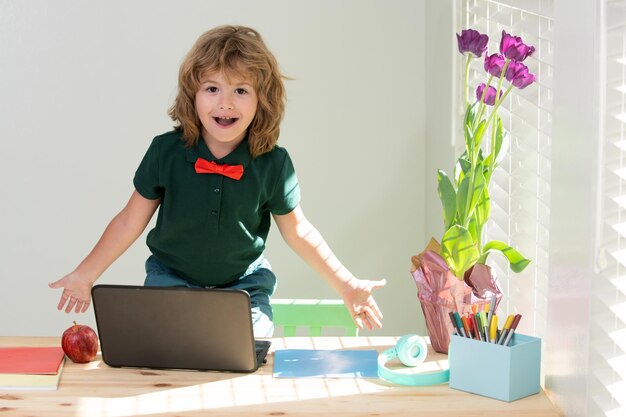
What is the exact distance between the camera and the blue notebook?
1.56m

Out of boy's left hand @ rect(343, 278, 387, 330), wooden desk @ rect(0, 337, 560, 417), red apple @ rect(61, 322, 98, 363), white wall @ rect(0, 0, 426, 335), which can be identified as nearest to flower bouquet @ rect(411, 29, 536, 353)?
boy's left hand @ rect(343, 278, 387, 330)

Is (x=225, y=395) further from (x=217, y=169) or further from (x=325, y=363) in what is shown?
(x=217, y=169)

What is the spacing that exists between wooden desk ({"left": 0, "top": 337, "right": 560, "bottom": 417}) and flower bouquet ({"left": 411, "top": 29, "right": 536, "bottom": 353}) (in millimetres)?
215

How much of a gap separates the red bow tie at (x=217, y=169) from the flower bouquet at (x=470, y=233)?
0.39 metres

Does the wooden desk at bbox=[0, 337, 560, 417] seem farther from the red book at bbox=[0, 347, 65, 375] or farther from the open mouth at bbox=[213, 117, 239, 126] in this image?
the open mouth at bbox=[213, 117, 239, 126]

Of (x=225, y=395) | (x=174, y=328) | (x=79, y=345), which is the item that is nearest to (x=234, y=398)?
(x=225, y=395)

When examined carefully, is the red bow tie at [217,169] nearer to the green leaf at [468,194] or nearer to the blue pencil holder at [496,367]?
the green leaf at [468,194]

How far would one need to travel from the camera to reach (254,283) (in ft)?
6.64

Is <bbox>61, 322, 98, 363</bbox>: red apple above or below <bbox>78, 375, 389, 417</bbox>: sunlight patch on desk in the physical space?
above

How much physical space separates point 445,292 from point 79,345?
624 millimetres

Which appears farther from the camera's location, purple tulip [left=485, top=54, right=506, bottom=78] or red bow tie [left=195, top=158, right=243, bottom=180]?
red bow tie [left=195, top=158, right=243, bottom=180]

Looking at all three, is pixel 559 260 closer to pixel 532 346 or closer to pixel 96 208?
pixel 532 346

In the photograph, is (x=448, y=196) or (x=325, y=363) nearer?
(x=325, y=363)

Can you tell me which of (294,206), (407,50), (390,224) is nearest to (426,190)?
(390,224)
